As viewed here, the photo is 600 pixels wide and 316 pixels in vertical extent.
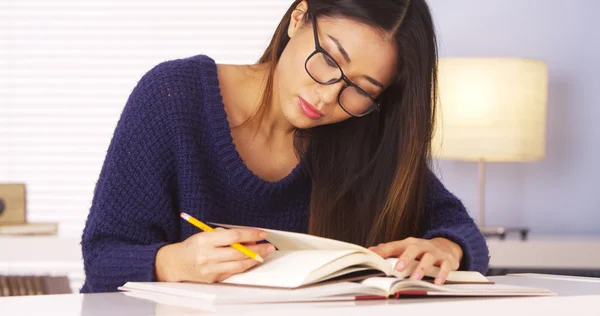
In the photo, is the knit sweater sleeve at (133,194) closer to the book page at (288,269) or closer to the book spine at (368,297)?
the book page at (288,269)

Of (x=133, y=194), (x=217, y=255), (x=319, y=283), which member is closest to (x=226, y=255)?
(x=217, y=255)

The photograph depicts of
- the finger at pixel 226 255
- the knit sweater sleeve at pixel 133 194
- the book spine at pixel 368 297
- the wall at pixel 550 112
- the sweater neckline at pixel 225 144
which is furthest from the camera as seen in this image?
the wall at pixel 550 112

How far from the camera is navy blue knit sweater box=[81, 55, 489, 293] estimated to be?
132cm

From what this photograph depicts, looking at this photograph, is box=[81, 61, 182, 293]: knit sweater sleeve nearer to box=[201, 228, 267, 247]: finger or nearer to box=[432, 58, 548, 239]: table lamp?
box=[201, 228, 267, 247]: finger

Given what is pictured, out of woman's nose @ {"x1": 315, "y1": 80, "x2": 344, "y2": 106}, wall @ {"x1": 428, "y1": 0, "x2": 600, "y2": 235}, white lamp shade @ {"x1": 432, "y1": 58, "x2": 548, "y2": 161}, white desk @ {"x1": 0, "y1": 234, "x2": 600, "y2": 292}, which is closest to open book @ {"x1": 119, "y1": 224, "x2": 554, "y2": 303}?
woman's nose @ {"x1": 315, "y1": 80, "x2": 344, "y2": 106}

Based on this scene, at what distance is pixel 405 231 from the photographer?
1.50m

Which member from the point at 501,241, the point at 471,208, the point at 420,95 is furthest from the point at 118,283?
the point at 471,208

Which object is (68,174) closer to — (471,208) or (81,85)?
(81,85)

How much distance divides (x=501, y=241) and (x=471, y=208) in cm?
48

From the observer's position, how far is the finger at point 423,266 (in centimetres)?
102

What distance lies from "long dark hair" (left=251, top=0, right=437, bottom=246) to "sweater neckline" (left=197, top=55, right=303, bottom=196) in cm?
10

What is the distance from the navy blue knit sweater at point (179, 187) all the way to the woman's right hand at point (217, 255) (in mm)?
178

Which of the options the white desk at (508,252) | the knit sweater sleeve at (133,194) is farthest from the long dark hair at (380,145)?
the white desk at (508,252)

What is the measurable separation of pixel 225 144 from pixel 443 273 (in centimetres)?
58
